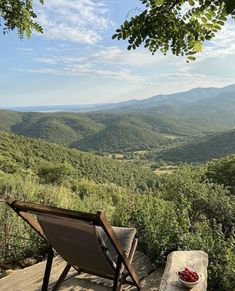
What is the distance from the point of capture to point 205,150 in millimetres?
97438

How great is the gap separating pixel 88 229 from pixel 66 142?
129924 mm

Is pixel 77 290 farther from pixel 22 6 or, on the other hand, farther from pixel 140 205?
pixel 22 6

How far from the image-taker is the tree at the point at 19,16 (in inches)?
99.0

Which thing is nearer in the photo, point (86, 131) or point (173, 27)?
point (173, 27)

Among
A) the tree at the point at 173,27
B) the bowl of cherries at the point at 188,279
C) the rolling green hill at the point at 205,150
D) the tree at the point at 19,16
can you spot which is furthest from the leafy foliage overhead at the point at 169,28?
the rolling green hill at the point at 205,150

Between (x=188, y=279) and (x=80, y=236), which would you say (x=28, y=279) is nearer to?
(x=80, y=236)

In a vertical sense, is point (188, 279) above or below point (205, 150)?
above

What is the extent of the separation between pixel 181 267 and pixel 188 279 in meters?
0.34

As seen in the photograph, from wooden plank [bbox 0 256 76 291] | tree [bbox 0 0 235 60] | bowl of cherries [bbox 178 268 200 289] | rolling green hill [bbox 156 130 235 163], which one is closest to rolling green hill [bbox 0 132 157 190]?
wooden plank [bbox 0 256 76 291]

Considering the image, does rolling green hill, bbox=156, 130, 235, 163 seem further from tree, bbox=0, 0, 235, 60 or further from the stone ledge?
tree, bbox=0, 0, 235, 60

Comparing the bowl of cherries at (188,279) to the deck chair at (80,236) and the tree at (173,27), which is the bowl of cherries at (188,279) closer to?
the deck chair at (80,236)

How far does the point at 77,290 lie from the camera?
3.15m

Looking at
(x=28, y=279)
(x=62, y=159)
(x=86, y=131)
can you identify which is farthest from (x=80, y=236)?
(x=86, y=131)

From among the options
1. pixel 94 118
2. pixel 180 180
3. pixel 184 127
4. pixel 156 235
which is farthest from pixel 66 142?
pixel 156 235
